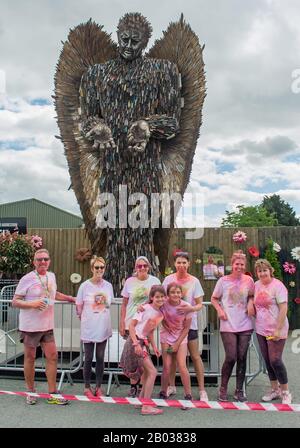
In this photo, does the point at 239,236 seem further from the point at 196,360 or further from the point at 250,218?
the point at 250,218

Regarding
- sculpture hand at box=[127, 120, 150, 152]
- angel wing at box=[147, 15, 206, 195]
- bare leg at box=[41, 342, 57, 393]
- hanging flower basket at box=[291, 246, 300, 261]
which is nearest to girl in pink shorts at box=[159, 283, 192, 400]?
bare leg at box=[41, 342, 57, 393]

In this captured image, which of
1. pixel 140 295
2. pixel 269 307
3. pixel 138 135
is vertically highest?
pixel 138 135

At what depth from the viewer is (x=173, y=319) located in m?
4.05

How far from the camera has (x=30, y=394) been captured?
162 inches

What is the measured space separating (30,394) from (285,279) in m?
6.54

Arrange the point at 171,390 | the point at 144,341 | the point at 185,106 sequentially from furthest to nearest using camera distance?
the point at 185,106
the point at 171,390
the point at 144,341

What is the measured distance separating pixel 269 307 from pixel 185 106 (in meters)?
3.75

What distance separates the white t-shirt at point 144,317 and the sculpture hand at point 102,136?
2.88 meters

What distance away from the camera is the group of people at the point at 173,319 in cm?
404

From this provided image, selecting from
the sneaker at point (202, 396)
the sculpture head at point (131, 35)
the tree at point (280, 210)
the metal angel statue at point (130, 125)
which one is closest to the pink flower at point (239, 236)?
the metal angel statue at point (130, 125)

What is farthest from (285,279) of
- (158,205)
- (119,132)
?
(119,132)

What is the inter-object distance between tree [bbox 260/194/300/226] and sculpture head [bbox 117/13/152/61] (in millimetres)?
26645

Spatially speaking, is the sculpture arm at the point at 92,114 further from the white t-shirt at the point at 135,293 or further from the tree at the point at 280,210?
the tree at the point at 280,210

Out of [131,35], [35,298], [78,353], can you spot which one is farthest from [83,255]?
[35,298]
